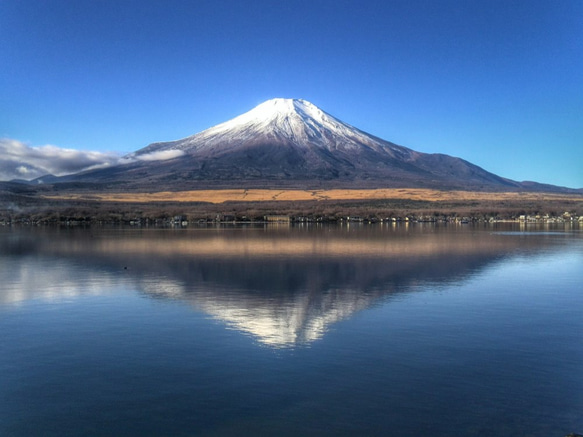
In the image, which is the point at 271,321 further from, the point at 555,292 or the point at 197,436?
the point at 555,292

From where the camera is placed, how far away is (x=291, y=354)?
31.7 ft

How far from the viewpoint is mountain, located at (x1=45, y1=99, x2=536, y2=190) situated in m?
122

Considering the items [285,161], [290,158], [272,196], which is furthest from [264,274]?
[290,158]

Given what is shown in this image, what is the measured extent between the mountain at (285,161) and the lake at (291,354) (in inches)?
3741

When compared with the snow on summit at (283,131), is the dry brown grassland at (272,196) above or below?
below

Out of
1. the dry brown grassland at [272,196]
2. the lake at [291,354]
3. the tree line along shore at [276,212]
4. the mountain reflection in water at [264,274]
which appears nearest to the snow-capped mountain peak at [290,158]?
the dry brown grassland at [272,196]

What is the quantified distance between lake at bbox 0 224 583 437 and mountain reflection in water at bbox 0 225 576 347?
13cm

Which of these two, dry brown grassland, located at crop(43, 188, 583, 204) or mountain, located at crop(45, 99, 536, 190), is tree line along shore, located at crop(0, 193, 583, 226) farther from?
mountain, located at crop(45, 99, 536, 190)

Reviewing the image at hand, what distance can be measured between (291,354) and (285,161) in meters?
129

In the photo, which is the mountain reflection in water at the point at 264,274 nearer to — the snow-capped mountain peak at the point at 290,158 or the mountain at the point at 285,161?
the mountain at the point at 285,161

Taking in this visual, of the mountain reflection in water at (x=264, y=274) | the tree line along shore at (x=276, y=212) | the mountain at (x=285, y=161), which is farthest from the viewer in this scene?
the mountain at (x=285, y=161)

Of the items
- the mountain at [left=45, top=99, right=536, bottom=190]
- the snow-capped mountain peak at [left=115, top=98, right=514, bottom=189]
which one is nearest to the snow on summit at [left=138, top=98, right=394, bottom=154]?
the snow-capped mountain peak at [left=115, top=98, right=514, bottom=189]

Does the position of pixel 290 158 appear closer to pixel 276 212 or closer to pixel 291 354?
pixel 276 212

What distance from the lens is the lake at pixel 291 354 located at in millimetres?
7117
